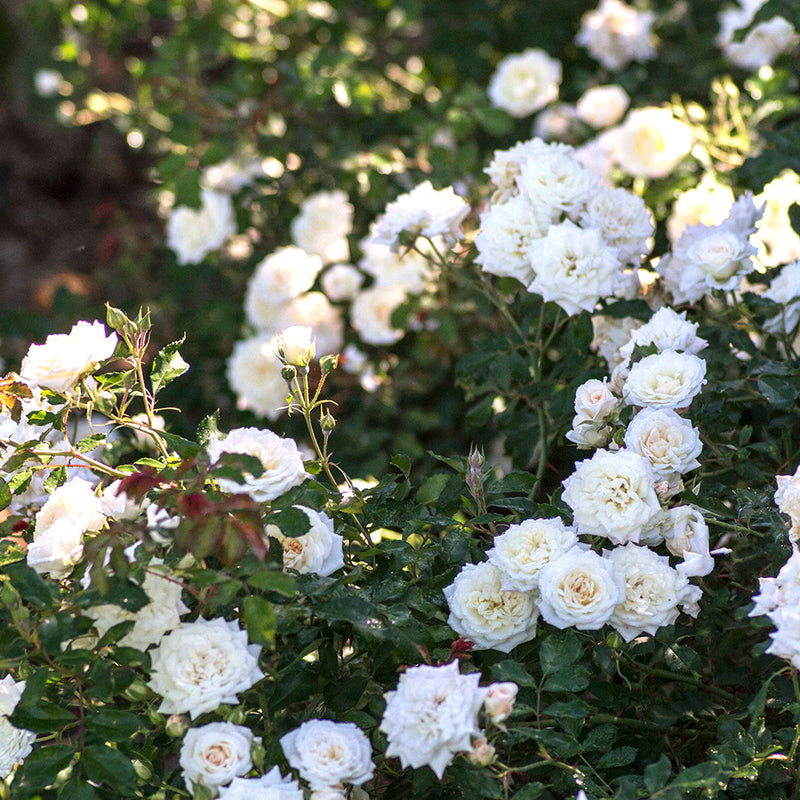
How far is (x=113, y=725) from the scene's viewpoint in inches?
42.1

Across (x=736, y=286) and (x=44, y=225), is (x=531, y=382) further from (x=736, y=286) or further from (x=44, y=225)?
(x=44, y=225)

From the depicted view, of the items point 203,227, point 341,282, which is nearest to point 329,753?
point 341,282

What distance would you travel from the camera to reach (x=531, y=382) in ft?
5.55

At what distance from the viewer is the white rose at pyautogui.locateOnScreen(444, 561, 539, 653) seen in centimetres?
118

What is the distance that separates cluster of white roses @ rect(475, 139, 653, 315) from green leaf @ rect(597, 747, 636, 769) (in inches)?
24.5

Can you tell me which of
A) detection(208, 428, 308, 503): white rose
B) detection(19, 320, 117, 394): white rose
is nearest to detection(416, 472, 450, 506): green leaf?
detection(208, 428, 308, 503): white rose

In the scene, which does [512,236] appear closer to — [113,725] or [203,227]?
[113,725]

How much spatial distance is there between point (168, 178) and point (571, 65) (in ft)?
4.90

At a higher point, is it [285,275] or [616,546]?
[616,546]

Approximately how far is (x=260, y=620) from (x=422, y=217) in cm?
76

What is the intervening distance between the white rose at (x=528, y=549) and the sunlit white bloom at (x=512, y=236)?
44cm

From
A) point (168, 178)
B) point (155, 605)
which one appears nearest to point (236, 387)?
point (168, 178)

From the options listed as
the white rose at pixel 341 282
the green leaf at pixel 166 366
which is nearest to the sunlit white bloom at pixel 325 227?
the white rose at pixel 341 282

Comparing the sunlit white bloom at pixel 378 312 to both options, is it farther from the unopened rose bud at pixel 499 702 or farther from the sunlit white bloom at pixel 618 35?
the unopened rose bud at pixel 499 702
